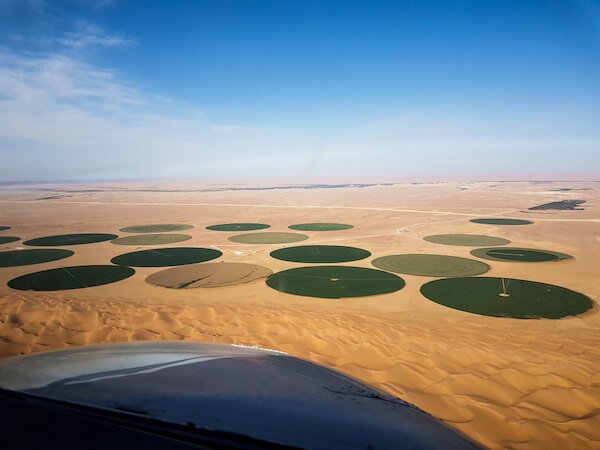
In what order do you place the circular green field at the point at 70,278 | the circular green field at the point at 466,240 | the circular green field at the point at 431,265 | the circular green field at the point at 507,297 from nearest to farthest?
the circular green field at the point at 507,297 → the circular green field at the point at 70,278 → the circular green field at the point at 431,265 → the circular green field at the point at 466,240

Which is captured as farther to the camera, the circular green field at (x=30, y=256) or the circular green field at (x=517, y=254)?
the circular green field at (x=517, y=254)

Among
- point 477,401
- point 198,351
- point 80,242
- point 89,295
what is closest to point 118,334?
point 89,295

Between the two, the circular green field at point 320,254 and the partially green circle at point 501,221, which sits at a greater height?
the partially green circle at point 501,221

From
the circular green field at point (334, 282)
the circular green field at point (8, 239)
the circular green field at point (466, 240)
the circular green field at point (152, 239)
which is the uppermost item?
the circular green field at point (8, 239)

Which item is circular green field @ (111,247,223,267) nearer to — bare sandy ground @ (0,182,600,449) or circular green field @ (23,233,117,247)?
bare sandy ground @ (0,182,600,449)

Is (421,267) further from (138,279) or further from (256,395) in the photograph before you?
(256,395)

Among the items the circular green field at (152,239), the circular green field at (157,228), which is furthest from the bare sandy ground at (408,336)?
the circular green field at (157,228)

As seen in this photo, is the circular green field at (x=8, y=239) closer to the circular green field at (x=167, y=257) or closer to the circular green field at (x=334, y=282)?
the circular green field at (x=167, y=257)
